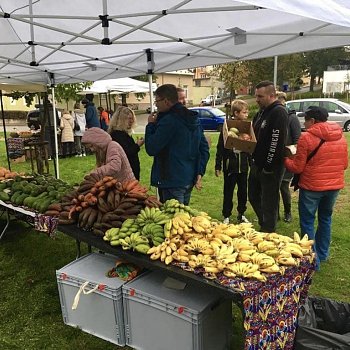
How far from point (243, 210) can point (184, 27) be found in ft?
8.70

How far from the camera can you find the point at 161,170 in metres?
3.90

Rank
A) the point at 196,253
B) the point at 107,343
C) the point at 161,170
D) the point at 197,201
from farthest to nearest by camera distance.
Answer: the point at 197,201
the point at 161,170
the point at 107,343
the point at 196,253

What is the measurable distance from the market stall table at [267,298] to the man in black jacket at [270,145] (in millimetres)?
1532

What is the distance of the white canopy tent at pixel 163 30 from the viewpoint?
335 cm

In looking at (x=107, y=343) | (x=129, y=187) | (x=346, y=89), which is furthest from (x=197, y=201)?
(x=346, y=89)

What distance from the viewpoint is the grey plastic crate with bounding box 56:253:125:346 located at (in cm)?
288

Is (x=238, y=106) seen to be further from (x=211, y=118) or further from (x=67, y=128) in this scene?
(x=211, y=118)

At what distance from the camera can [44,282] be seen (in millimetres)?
4094

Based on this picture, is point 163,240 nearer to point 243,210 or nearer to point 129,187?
point 129,187

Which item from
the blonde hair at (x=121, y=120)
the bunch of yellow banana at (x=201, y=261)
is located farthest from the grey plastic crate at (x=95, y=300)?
the blonde hair at (x=121, y=120)

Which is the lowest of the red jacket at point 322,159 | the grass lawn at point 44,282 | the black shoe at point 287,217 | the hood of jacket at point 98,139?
the grass lawn at point 44,282

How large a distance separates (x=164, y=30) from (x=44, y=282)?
3150 mm

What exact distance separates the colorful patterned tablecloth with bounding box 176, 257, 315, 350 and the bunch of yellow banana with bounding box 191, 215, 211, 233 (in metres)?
0.38

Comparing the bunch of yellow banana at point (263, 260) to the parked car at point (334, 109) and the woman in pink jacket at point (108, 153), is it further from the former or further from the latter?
the parked car at point (334, 109)
